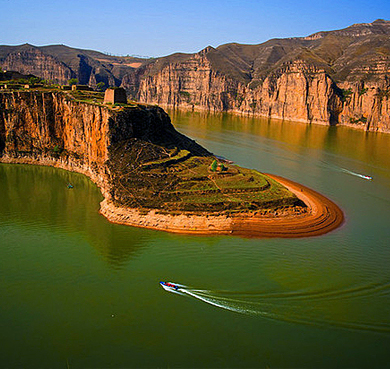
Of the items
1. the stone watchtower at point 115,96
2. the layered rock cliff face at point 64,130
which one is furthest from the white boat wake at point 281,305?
the stone watchtower at point 115,96

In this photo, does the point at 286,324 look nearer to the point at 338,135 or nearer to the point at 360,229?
the point at 360,229

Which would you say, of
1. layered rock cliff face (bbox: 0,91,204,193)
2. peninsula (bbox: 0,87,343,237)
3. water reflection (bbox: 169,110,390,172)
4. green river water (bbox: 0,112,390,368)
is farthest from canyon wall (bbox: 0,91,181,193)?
water reflection (bbox: 169,110,390,172)

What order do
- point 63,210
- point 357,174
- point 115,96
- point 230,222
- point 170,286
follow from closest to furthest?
point 170,286, point 230,222, point 63,210, point 115,96, point 357,174

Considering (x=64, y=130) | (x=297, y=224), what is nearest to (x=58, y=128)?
(x=64, y=130)

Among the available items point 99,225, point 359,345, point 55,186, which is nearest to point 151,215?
point 99,225

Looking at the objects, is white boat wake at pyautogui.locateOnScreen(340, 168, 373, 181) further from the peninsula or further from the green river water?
the green river water

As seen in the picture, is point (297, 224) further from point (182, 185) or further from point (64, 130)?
point (64, 130)
